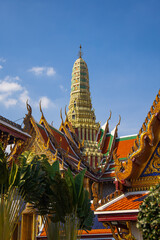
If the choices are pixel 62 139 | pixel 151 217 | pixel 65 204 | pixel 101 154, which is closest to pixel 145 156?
pixel 65 204

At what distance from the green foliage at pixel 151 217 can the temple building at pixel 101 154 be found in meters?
1.44

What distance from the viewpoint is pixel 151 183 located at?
5887 millimetres

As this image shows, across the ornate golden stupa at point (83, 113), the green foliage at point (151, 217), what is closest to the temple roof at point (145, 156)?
the green foliage at point (151, 217)

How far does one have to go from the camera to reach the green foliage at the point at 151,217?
137 inches

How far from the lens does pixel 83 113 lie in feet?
86.6

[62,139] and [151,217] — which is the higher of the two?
[62,139]

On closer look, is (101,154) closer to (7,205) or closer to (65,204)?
(65,204)

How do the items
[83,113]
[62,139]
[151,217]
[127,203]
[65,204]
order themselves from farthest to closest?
[83,113] → [62,139] → [65,204] → [127,203] → [151,217]

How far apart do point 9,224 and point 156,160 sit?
2846mm

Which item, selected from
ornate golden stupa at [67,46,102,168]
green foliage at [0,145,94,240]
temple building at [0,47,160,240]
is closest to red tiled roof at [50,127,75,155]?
temple building at [0,47,160,240]

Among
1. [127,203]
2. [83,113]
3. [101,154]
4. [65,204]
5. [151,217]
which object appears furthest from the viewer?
[83,113]

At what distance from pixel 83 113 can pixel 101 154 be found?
4078 mm

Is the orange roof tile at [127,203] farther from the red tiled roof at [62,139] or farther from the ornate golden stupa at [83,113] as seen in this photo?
the ornate golden stupa at [83,113]

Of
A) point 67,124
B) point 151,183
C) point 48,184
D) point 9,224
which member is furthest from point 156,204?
point 67,124
